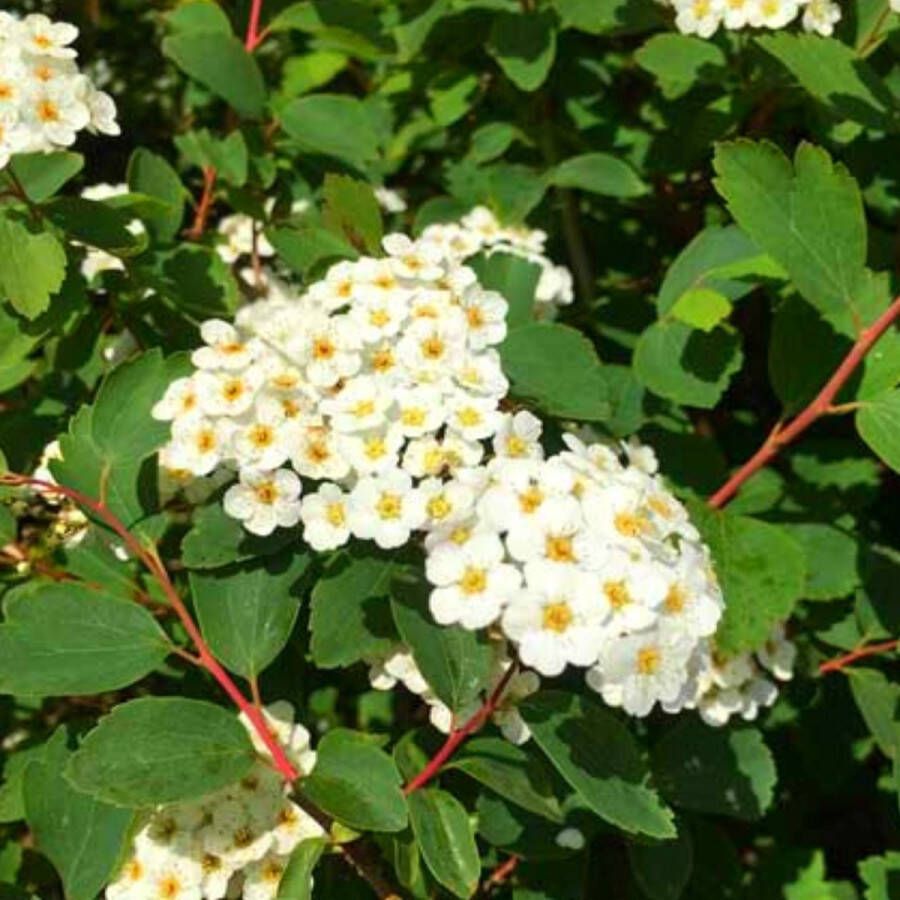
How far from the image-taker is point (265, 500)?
1.51 m

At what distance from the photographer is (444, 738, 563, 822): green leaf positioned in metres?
1.45

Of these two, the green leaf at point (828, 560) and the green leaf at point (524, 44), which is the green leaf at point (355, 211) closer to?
the green leaf at point (524, 44)

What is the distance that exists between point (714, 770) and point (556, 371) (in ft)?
1.74

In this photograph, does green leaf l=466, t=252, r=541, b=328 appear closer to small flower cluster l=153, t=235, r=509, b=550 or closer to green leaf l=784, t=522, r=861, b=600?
small flower cluster l=153, t=235, r=509, b=550

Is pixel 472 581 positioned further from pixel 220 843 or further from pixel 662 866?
pixel 662 866

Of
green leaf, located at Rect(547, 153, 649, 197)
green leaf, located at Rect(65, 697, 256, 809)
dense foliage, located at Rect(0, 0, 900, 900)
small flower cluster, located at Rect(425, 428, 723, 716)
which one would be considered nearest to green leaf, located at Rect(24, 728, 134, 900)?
dense foliage, located at Rect(0, 0, 900, 900)

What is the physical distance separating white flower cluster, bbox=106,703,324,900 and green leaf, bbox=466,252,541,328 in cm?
67

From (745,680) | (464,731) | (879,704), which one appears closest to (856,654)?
(879,704)

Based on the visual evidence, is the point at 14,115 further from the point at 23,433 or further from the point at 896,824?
the point at 896,824

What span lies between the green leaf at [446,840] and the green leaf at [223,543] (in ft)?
1.01

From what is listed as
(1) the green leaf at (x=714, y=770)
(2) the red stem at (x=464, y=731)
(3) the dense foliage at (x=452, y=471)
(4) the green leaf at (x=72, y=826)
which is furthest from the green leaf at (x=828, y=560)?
(4) the green leaf at (x=72, y=826)

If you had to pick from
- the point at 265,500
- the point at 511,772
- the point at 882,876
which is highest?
the point at 265,500

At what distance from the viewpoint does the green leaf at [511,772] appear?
1452mm

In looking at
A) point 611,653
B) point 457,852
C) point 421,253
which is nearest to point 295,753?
point 457,852
